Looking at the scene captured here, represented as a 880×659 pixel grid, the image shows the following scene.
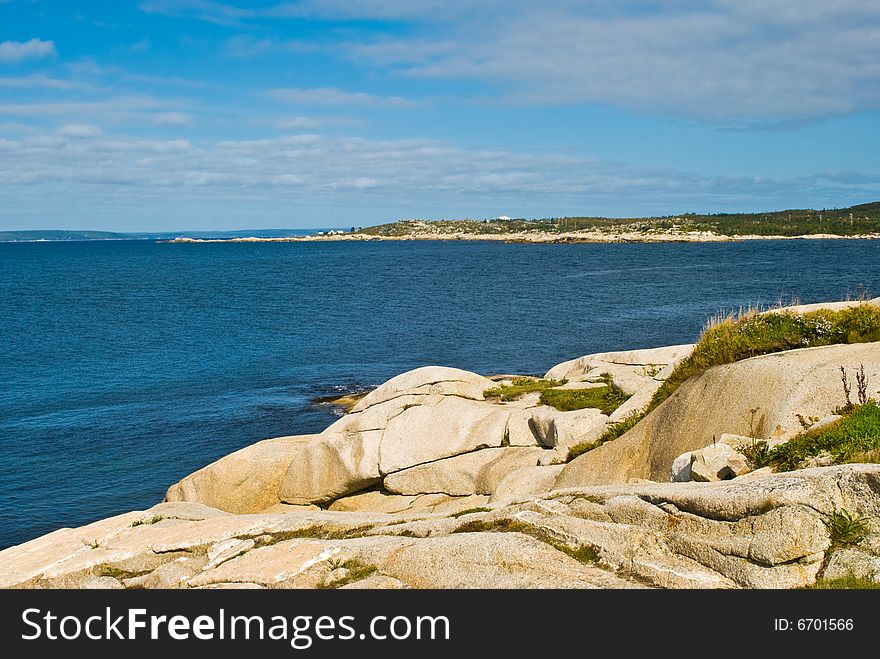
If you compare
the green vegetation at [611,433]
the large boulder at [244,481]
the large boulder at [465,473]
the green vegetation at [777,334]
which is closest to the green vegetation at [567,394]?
the large boulder at [465,473]

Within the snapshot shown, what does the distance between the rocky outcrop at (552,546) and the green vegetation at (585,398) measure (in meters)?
12.0

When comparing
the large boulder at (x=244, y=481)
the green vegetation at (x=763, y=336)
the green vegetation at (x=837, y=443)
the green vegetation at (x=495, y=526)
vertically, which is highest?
the green vegetation at (x=763, y=336)

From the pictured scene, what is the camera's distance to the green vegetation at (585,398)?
2331 cm

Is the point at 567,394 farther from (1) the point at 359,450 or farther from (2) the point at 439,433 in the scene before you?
(1) the point at 359,450

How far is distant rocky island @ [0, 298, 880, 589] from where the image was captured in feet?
28.5

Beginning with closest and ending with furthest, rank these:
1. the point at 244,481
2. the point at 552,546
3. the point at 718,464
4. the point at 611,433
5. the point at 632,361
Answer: the point at 552,546, the point at 718,464, the point at 611,433, the point at 244,481, the point at 632,361

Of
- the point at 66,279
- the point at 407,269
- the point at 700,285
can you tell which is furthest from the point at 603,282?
the point at 66,279

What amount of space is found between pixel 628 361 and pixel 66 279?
13372 cm

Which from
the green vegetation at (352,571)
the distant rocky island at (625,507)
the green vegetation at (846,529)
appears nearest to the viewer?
the green vegetation at (846,529)

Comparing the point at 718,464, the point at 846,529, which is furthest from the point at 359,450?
the point at 846,529

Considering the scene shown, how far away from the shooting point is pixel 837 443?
11.4m

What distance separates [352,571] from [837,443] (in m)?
7.41

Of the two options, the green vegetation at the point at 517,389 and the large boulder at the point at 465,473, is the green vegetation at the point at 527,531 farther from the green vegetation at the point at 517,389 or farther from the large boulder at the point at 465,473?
the green vegetation at the point at 517,389
